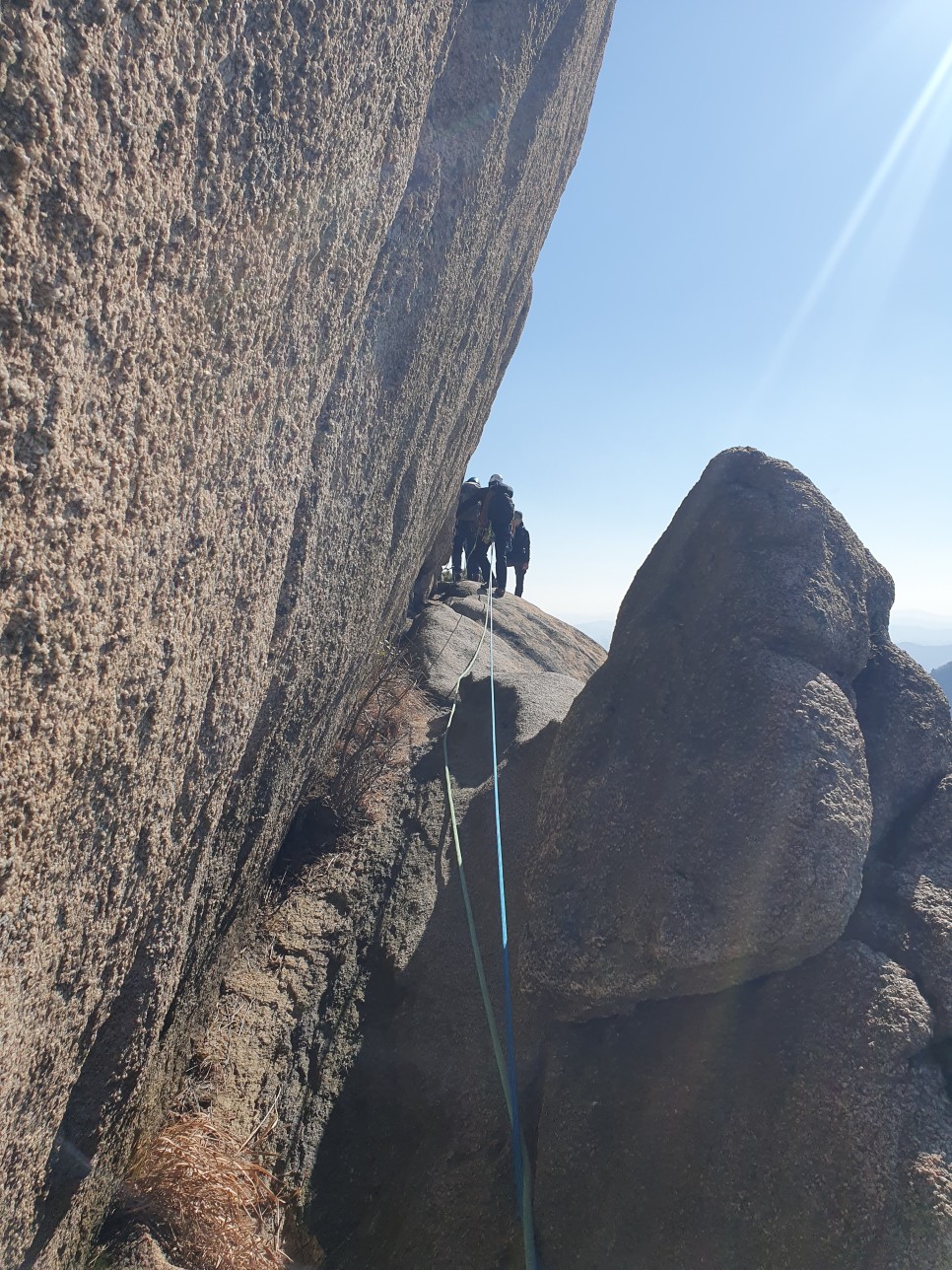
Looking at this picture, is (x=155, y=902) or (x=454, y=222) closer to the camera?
(x=155, y=902)

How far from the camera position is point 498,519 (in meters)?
11.8

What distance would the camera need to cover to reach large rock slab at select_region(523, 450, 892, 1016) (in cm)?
262

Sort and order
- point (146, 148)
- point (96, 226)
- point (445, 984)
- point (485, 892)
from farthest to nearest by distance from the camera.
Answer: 1. point (485, 892)
2. point (445, 984)
3. point (146, 148)
4. point (96, 226)

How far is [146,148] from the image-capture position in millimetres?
1392

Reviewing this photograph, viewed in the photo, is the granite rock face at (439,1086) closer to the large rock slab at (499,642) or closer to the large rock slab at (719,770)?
the large rock slab at (719,770)

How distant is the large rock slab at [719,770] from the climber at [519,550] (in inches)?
336

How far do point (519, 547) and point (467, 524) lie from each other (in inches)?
37.5

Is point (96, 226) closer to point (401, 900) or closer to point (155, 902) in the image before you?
point (155, 902)

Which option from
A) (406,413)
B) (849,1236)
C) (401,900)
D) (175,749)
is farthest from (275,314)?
(401,900)

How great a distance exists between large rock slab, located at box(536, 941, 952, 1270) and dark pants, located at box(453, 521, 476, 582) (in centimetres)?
991

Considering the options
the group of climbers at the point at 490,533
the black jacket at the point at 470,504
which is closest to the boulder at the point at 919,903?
the group of climbers at the point at 490,533

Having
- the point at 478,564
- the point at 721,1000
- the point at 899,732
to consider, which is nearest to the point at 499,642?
the point at 478,564

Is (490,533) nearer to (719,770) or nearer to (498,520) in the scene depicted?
(498,520)

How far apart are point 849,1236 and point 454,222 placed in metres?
4.47
